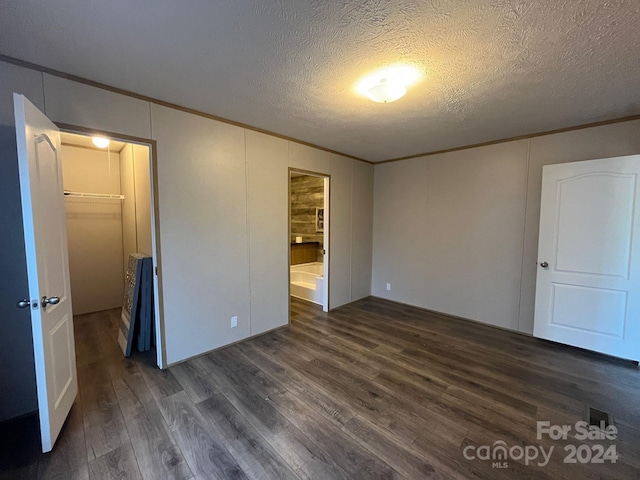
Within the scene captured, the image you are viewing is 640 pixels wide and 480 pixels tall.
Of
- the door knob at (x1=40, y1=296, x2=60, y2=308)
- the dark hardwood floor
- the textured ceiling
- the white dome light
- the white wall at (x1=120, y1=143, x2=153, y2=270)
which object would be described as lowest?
the dark hardwood floor

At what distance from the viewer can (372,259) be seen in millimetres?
5148

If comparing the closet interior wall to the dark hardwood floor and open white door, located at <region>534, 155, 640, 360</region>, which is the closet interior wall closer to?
the dark hardwood floor

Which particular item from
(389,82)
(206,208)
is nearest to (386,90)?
(389,82)

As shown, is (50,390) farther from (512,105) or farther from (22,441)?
(512,105)

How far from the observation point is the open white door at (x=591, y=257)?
8.87ft

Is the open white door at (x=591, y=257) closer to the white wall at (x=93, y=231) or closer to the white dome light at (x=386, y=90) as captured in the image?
the white dome light at (x=386, y=90)

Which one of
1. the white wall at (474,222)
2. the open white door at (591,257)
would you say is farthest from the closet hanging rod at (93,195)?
the open white door at (591,257)

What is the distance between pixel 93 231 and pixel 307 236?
4.06 metres

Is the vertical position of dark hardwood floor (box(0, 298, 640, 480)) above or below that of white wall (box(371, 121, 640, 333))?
below

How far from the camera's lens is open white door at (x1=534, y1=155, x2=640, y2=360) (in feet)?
8.87

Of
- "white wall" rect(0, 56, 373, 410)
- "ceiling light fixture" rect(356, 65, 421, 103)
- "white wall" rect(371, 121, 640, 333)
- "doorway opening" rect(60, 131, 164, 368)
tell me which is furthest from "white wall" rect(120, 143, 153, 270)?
"white wall" rect(371, 121, 640, 333)

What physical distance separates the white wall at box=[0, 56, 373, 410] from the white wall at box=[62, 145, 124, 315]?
263 centimetres

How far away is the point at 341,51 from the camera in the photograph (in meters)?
1.73

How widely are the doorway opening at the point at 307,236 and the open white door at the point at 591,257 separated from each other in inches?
131
